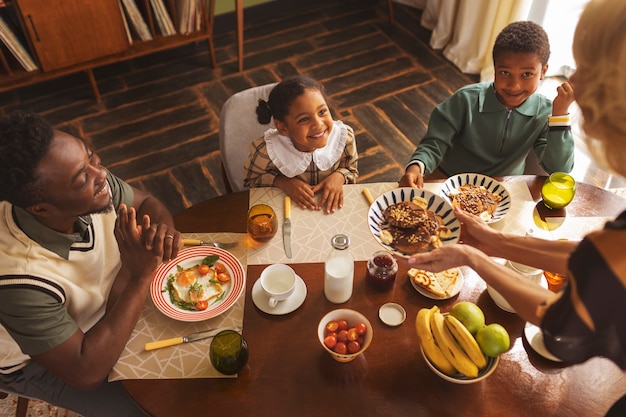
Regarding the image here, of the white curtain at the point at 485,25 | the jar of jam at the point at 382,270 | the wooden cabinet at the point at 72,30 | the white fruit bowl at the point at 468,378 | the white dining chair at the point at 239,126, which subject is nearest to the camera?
the white fruit bowl at the point at 468,378

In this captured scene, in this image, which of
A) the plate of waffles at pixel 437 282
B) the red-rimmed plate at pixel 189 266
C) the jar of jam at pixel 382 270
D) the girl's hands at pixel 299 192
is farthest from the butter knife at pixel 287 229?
the plate of waffles at pixel 437 282

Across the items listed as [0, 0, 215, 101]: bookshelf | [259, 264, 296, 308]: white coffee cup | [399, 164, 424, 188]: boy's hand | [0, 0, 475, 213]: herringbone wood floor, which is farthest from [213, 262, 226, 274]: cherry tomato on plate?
[0, 0, 215, 101]: bookshelf

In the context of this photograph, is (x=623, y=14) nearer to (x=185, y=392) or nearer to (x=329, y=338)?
(x=329, y=338)

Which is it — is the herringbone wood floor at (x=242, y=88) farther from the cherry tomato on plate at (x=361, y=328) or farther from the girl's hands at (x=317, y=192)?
the cherry tomato on plate at (x=361, y=328)

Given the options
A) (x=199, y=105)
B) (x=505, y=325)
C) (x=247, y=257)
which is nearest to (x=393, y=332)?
(x=505, y=325)

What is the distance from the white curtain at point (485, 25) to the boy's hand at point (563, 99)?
69.1 inches

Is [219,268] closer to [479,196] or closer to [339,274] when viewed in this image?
[339,274]

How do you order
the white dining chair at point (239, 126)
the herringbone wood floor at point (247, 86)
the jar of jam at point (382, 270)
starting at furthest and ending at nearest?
1. the herringbone wood floor at point (247, 86)
2. the white dining chair at point (239, 126)
3. the jar of jam at point (382, 270)

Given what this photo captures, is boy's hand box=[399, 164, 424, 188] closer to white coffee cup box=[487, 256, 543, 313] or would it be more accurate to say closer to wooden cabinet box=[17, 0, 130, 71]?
white coffee cup box=[487, 256, 543, 313]

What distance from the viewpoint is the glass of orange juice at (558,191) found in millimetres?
1641

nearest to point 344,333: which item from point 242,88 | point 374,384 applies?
point 374,384

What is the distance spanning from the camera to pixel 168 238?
1426 mm

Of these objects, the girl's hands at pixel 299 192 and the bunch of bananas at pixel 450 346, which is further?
the girl's hands at pixel 299 192

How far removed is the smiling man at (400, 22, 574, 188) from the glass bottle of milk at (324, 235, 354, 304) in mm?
462
